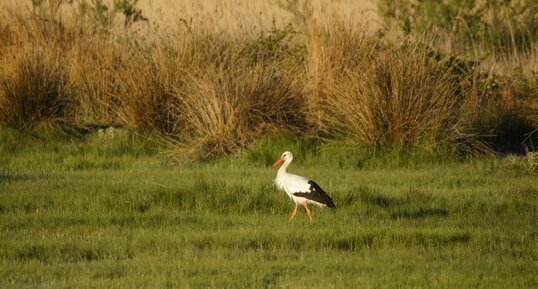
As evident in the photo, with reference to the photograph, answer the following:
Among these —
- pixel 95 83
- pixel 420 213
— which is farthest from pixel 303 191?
pixel 95 83

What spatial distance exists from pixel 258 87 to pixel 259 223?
16.1ft

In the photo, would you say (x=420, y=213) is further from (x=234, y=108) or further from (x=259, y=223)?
(x=234, y=108)

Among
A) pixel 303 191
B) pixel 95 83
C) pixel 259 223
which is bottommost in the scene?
pixel 95 83

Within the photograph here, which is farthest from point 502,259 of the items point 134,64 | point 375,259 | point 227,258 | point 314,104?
point 134,64

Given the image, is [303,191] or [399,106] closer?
[303,191]

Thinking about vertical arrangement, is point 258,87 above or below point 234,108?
above

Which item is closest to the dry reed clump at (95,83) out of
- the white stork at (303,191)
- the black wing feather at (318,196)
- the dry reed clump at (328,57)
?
the dry reed clump at (328,57)

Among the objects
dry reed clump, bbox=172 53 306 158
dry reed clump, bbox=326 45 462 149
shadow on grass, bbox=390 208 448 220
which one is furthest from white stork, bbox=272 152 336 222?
dry reed clump, bbox=172 53 306 158

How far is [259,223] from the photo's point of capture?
9898mm

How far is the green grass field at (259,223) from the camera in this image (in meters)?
7.79

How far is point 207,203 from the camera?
1070 centimetres

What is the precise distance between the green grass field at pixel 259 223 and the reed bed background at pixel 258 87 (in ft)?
1.82

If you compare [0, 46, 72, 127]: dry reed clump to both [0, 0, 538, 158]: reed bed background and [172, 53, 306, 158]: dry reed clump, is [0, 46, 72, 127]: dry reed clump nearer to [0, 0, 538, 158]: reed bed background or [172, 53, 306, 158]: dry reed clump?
[0, 0, 538, 158]: reed bed background

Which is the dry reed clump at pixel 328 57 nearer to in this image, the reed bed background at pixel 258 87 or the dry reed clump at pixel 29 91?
the reed bed background at pixel 258 87
